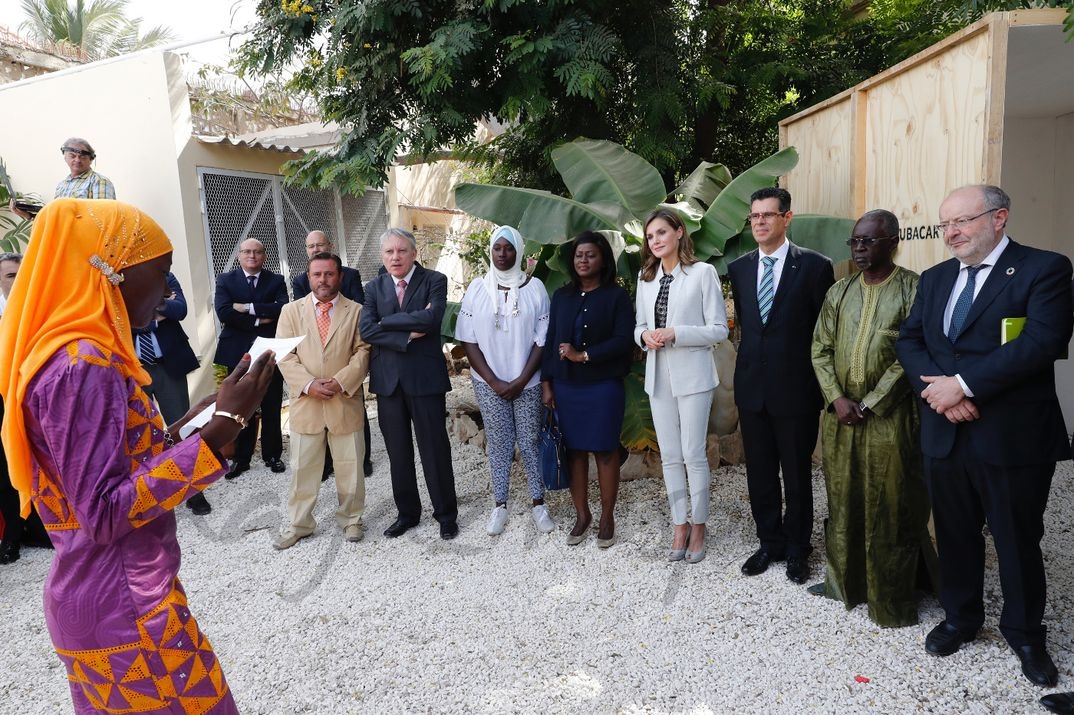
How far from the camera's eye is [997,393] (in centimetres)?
287

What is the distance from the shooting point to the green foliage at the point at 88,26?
22.6 meters

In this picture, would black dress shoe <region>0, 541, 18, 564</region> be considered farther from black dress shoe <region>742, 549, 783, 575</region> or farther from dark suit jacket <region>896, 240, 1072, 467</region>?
dark suit jacket <region>896, 240, 1072, 467</region>

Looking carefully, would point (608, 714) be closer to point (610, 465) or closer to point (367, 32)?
point (610, 465)

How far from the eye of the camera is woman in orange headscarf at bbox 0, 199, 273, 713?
1.61 meters

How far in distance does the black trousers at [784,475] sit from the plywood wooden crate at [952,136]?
3.77 feet

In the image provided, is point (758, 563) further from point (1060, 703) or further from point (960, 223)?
point (960, 223)

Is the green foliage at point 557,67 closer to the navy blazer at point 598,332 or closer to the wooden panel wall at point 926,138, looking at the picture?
the wooden panel wall at point 926,138

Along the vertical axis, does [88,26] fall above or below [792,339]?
above

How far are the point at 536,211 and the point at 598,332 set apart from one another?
4.64ft

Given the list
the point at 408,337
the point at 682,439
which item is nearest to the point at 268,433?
the point at 408,337

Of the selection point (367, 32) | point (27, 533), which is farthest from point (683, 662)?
point (367, 32)

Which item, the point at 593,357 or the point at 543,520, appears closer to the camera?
the point at 593,357

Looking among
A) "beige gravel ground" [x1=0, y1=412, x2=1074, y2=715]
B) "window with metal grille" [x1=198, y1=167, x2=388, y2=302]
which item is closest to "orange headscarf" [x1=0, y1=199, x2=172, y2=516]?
"beige gravel ground" [x1=0, y1=412, x2=1074, y2=715]

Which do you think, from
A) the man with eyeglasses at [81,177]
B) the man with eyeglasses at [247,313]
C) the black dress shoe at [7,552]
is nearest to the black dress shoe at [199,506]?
the man with eyeglasses at [247,313]
